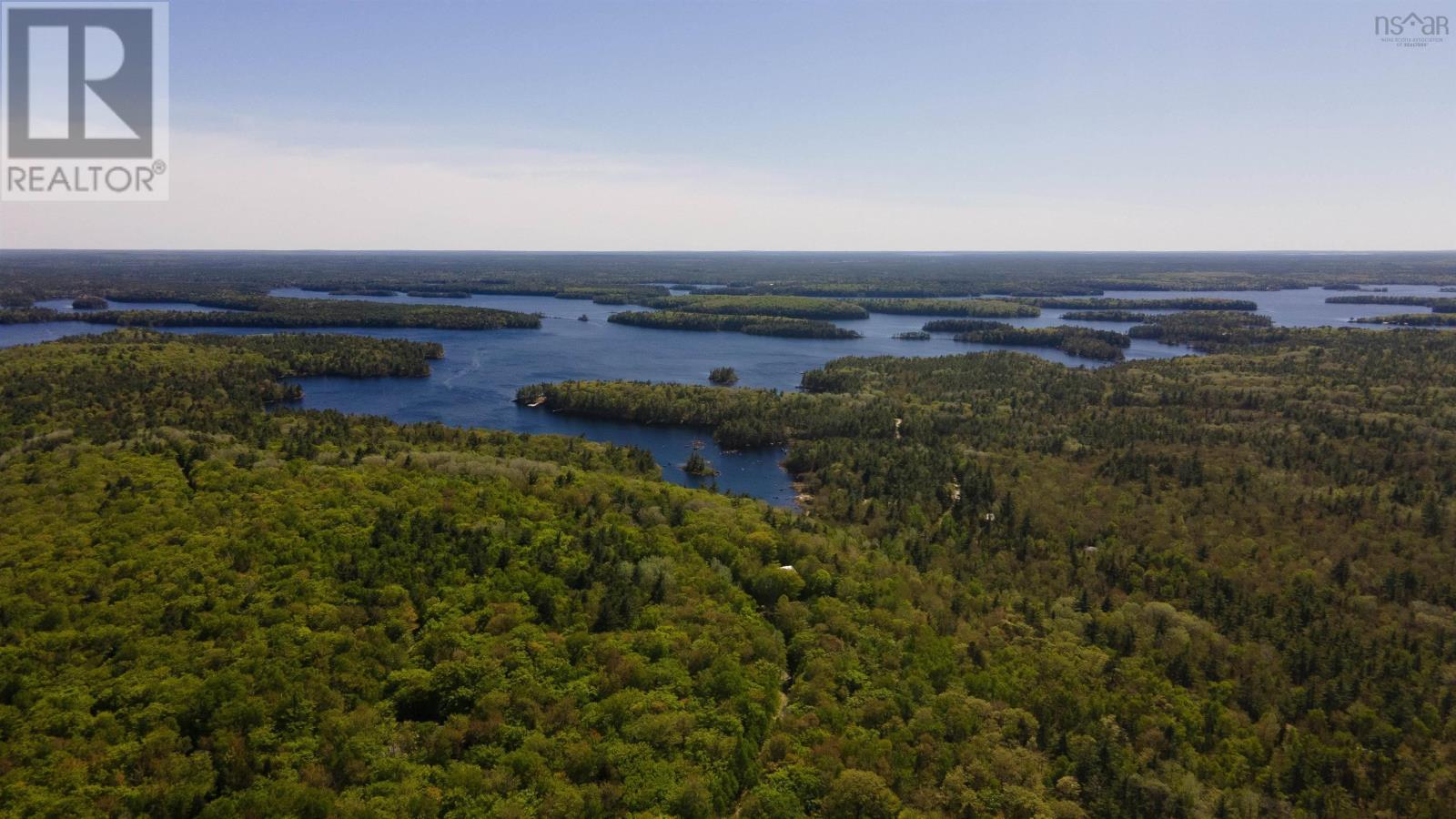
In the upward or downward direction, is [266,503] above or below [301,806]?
above

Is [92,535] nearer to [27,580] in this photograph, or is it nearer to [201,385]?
[27,580]

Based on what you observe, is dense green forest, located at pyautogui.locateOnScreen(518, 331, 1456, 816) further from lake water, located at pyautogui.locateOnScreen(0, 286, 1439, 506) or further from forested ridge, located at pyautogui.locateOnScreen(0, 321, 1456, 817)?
lake water, located at pyautogui.locateOnScreen(0, 286, 1439, 506)

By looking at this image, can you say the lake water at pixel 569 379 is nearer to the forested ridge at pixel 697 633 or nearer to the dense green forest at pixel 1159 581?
the dense green forest at pixel 1159 581

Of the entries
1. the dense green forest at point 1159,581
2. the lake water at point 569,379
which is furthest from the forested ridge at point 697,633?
the lake water at point 569,379

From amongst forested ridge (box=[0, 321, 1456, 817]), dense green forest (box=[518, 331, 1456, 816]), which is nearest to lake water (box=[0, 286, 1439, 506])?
dense green forest (box=[518, 331, 1456, 816])

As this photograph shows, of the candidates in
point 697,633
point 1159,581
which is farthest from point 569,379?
point 1159,581

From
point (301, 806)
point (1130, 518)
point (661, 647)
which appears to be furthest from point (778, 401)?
point (301, 806)

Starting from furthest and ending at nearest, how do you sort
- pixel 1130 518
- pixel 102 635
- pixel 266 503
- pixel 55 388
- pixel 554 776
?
pixel 55 388
pixel 1130 518
pixel 266 503
pixel 102 635
pixel 554 776

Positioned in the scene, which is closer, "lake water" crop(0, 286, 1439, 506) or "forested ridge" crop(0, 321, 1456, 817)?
"forested ridge" crop(0, 321, 1456, 817)
